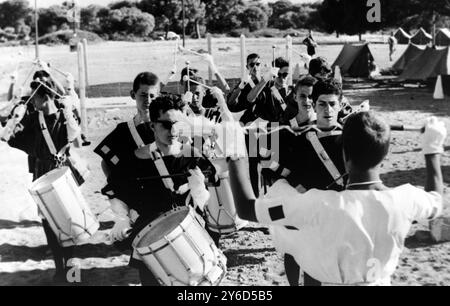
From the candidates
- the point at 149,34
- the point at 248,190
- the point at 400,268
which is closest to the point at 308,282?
the point at 248,190

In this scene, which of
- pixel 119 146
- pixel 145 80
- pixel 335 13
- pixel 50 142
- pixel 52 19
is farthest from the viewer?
pixel 52 19

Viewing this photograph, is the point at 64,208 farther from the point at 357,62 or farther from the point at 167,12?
the point at 167,12

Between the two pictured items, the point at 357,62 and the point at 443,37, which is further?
the point at 357,62

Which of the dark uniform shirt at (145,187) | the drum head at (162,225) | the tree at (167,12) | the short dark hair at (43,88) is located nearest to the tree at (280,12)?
the tree at (167,12)

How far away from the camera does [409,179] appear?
8.84m

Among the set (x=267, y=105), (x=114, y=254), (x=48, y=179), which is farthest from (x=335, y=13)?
(x=48, y=179)

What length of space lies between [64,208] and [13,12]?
57570 millimetres

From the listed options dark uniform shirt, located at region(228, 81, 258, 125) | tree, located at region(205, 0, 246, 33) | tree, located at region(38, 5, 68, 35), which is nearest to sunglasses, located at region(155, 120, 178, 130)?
dark uniform shirt, located at region(228, 81, 258, 125)

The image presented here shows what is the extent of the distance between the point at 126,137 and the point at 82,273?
196cm

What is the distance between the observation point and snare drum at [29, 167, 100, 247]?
4.81 metres

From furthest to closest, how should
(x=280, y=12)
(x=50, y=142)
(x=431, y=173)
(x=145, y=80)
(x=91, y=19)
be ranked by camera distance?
1. (x=280, y=12)
2. (x=91, y=19)
3. (x=50, y=142)
4. (x=145, y=80)
5. (x=431, y=173)

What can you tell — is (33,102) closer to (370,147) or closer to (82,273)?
(82,273)

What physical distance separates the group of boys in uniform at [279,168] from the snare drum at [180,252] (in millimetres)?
306

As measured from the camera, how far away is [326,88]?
4445mm
